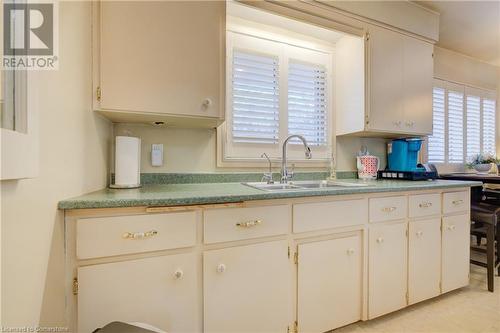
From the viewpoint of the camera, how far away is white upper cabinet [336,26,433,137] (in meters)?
2.01

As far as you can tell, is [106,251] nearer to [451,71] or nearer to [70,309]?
[70,309]

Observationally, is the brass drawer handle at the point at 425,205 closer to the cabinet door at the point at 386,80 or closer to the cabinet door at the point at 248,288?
the cabinet door at the point at 386,80

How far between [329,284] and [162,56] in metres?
1.60

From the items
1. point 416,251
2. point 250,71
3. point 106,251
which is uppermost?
point 250,71

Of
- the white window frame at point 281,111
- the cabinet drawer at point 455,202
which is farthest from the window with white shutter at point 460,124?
the white window frame at point 281,111

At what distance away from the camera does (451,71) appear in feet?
10.0

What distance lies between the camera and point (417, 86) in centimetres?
221

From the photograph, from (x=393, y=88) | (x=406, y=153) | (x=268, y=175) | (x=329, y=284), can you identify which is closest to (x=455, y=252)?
(x=406, y=153)

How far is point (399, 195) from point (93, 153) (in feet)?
6.24

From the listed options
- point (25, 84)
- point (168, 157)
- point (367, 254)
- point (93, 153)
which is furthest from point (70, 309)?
point (367, 254)

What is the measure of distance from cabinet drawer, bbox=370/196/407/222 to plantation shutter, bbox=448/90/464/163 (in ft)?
6.78

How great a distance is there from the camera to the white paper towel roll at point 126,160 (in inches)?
55.1

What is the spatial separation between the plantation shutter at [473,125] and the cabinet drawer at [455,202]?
68.8 inches

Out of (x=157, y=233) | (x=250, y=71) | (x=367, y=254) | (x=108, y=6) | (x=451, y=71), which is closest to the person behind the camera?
(x=157, y=233)
